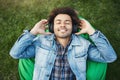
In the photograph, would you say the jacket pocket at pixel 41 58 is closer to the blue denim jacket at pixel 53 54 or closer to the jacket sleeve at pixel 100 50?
the blue denim jacket at pixel 53 54

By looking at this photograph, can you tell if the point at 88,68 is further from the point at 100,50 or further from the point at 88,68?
the point at 100,50

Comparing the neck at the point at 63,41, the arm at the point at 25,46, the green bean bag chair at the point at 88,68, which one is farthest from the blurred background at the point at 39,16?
the neck at the point at 63,41

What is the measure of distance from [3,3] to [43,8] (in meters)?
0.64

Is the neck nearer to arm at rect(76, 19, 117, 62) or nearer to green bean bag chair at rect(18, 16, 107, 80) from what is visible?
arm at rect(76, 19, 117, 62)

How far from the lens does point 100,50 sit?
3496 millimetres

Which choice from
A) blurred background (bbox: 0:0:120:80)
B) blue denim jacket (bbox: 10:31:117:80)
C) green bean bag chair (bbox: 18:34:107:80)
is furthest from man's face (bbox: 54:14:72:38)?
blurred background (bbox: 0:0:120:80)

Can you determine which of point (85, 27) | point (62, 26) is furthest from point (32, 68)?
point (85, 27)

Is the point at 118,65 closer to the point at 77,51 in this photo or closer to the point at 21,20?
the point at 77,51

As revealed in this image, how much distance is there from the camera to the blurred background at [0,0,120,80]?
4.74m

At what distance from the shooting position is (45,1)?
5207 millimetres

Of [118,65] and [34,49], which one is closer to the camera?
[34,49]

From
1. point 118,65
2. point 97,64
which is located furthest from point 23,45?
point 118,65

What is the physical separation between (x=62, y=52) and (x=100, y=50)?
0.40 metres

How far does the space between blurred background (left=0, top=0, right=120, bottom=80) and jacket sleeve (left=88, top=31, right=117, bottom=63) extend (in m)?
1.02
